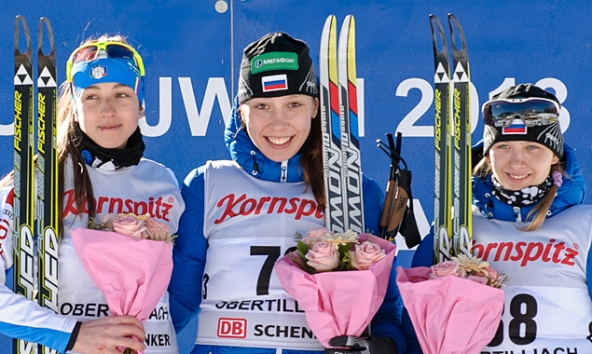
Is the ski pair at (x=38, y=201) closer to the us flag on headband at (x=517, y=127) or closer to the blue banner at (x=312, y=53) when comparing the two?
the blue banner at (x=312, y=53)

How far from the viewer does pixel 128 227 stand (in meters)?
3.10

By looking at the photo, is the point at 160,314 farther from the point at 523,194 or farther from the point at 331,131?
the point at 523,194

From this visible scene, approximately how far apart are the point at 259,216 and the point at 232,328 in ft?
1.28

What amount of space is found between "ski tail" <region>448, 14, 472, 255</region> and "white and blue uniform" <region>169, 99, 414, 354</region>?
0.91 feet

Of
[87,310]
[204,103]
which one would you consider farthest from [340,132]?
[204,103]

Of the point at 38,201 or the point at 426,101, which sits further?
the point at 426,101

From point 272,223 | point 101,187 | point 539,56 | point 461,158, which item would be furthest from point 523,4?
point 101,187

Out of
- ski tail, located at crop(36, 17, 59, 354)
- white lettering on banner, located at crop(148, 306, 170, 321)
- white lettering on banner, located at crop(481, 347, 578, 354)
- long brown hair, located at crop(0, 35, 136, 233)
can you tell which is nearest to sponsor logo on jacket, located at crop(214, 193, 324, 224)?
white lettering on banner, located at crop(148, 306, 170, 321)

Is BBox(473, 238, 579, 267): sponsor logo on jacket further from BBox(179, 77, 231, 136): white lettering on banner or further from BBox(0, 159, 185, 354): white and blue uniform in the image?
BBox(179, 77, 231, 136): white lettering on banner

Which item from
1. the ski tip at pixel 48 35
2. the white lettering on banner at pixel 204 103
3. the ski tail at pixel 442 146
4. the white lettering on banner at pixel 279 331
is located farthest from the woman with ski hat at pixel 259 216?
the white lettering on banner at pixel 204 103

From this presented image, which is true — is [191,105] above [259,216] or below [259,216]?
above

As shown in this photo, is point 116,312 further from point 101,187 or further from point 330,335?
point 330,335

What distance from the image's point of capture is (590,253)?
331 centimetres

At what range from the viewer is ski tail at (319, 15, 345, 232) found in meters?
3.33
